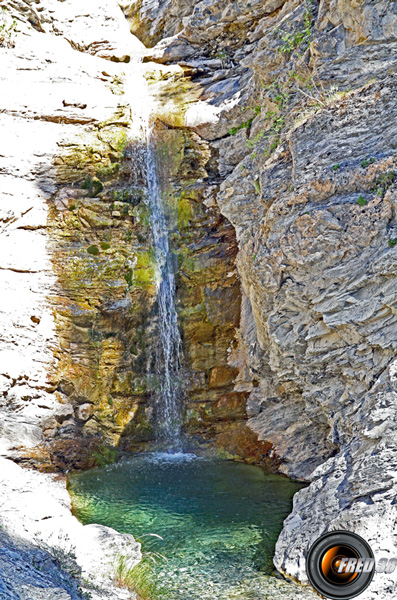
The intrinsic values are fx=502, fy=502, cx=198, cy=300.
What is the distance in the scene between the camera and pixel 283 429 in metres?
10.5

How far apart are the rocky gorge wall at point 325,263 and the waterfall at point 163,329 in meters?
1.75

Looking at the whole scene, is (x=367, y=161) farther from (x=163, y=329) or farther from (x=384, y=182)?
(x=163, y=329)

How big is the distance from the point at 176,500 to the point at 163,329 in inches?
177

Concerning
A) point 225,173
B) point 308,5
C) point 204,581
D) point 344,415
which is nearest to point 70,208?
point 225,173

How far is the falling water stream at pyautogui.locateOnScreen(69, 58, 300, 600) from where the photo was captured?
6223 mm

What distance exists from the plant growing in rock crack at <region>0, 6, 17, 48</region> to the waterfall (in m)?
4.38

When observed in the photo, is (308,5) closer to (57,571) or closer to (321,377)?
(321,377)

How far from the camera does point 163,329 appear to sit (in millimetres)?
12172

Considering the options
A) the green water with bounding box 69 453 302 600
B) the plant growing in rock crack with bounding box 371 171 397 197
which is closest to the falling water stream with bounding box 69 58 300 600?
the green water with bounding box 69 453 302 600

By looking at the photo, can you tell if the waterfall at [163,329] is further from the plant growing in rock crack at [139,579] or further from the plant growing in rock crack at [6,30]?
the plant growing in rock crack at [139,579]

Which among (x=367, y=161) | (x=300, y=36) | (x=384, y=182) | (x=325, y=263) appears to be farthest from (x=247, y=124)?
(x=325, y=263)

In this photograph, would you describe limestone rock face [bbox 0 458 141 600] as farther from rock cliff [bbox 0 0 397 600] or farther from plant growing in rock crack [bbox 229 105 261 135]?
plant growing in rock crack [bbox 229 105 261 135]

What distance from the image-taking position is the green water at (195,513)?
6.15 m

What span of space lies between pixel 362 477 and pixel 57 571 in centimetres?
364
